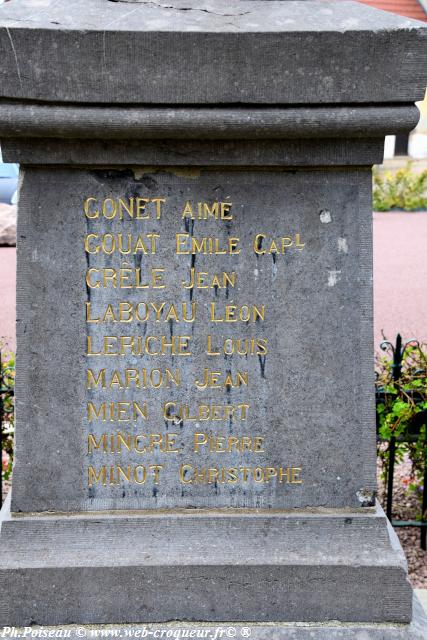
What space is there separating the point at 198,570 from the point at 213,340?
76 cm

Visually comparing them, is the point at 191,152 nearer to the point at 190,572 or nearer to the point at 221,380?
the point at 221,380

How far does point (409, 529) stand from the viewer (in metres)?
4.49

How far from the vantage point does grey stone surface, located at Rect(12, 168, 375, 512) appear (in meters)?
2.73

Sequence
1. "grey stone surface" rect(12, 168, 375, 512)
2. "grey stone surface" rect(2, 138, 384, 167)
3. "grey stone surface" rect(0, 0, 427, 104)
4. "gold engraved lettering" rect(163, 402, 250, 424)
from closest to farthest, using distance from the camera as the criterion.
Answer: "grey stone surface" rect(0, 0, 427, 104) → "grey stone surface" rect(2, 138, 384, 167) → "grey stone surface" rect(12, 168, 375, 512) → "gold engraved lettering" rect(163, 402, 250, 424)

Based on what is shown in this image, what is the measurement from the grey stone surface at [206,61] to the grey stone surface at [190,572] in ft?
4.58

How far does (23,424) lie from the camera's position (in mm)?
2789

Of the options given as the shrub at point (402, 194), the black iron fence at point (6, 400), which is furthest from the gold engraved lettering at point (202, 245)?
the shrub at point (402, 194)

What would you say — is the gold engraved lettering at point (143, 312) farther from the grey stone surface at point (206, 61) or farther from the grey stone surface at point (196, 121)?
the grey stone surface at point (206, 61)

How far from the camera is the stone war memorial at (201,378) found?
2688mm

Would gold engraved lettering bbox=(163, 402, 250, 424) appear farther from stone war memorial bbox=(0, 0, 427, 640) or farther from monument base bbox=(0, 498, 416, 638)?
monument base bbox=(0, 498, 416, 638)

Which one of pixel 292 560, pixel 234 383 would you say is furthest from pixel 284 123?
pixel 292 560

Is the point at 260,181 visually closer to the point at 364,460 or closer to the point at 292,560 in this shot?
the point at 364,460

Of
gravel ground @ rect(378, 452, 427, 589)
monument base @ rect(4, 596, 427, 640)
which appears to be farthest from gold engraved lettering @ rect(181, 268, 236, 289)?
gravel ground @ rect(378, 452, 427, 589)

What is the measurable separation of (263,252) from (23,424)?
0.99 meters
